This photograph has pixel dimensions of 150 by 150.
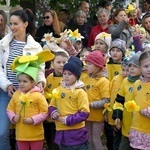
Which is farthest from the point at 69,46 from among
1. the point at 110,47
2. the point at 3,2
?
the point at 3,2

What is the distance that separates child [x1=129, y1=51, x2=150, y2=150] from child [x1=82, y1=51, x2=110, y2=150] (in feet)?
2.89

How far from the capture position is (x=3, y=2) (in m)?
10.6

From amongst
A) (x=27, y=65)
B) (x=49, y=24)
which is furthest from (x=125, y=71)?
(x=49, y=24)

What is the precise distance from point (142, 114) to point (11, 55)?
183 cm

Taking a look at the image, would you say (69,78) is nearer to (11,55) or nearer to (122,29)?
(11,55)

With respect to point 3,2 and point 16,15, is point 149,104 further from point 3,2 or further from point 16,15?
point 3,2

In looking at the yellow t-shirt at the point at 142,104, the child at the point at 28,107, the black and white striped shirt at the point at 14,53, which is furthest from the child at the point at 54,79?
the yellow t-shirt at the point at 142,104

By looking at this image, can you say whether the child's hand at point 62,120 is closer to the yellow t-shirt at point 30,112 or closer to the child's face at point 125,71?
the yellow t-shirt at point 30,112

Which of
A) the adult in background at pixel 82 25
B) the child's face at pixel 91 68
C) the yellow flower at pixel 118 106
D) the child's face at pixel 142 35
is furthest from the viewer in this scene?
the adult in background at pixel 82 25

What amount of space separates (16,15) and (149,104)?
6.75 ft

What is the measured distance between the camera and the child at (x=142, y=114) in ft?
17.5

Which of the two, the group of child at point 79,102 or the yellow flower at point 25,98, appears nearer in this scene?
the group of child at point 79,102

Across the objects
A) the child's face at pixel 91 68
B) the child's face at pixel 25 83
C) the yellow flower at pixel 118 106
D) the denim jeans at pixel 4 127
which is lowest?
the denim jeans at pixel 4 127

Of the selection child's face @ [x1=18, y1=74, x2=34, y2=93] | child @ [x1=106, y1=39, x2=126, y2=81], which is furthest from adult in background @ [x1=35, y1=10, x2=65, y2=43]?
child's face @ [x1=18, y1=74, x2=34, y2=93]
